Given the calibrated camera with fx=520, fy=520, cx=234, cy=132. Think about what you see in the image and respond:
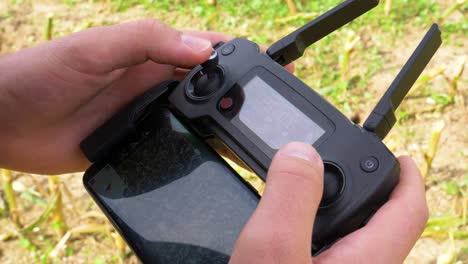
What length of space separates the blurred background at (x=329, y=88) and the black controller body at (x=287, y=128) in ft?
1.80

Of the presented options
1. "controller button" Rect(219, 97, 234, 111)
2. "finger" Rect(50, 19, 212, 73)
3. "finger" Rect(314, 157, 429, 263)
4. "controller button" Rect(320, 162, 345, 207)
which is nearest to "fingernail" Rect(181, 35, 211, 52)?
"finger" Rect(50, 19, 212, 73)

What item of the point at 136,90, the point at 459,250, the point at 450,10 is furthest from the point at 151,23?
the point at 450,10

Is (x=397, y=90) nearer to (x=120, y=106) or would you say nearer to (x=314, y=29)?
(x=314, y=29)

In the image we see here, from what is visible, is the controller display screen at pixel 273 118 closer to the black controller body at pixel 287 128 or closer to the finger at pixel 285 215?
the black controller body at pixel 287 128

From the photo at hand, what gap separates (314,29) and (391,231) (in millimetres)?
492

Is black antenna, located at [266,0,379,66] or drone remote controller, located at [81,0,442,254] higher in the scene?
black antenna, located at [266,0,379,66]

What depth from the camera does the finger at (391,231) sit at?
2.78 ft

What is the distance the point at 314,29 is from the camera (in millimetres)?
1159

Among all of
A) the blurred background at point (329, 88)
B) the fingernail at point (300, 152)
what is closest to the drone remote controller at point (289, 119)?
the fingernail at point (300, 152)

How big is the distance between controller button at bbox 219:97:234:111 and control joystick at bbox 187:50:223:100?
36 millimetres

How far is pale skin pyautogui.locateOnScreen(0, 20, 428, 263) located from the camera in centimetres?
75

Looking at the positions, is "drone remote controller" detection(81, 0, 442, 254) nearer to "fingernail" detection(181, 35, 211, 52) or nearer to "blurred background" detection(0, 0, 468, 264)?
"fingernail" detection(181, 35, 211, 52)

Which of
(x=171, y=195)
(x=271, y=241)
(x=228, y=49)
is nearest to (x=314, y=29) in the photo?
(x=228, y=49)

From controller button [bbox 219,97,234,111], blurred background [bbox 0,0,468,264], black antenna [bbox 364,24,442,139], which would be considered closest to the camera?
black antenna [bbox 364,24,442,139]
